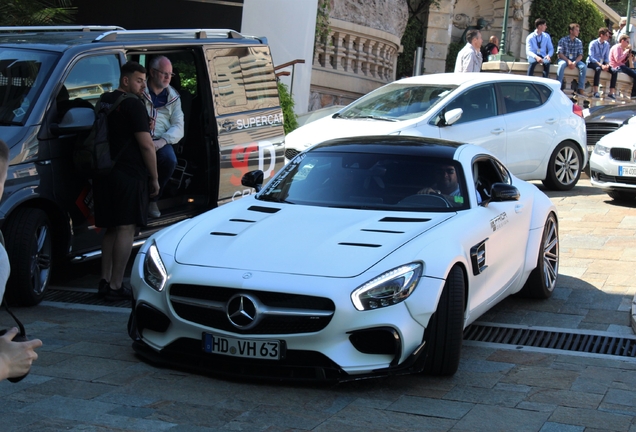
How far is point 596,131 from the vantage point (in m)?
17.4

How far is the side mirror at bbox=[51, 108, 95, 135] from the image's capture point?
292 inches

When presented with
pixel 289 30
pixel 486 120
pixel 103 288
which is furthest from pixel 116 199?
pixel 289 30

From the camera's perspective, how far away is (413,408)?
5.15 meters

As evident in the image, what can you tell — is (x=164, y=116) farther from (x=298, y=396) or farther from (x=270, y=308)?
(x=298, y=396)

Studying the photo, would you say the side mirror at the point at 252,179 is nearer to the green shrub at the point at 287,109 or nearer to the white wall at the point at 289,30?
the green shrub at the point at 287,109

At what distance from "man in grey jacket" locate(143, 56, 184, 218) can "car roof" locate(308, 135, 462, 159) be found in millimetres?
1730

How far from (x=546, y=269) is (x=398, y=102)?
571cm

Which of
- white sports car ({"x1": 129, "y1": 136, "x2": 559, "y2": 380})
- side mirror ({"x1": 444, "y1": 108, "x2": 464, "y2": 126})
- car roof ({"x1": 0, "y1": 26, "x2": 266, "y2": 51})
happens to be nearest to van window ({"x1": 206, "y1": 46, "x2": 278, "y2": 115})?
car roof ({"x1": 0, "y1": 26, "x2": 266, "y2": 51})

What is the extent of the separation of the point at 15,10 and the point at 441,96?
552 cm

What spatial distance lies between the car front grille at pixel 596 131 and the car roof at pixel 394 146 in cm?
1071

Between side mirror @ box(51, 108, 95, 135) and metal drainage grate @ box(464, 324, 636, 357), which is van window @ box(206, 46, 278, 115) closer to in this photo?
side mirror @ box(51, 108, 95, 135)

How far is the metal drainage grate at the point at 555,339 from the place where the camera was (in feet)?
22.1

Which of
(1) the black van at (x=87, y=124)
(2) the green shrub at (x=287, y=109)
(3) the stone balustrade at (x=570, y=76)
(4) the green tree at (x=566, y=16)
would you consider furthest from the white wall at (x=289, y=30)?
(4) the green tree at (x=566, y=16)

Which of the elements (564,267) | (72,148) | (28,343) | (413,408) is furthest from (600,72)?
(28,343)
